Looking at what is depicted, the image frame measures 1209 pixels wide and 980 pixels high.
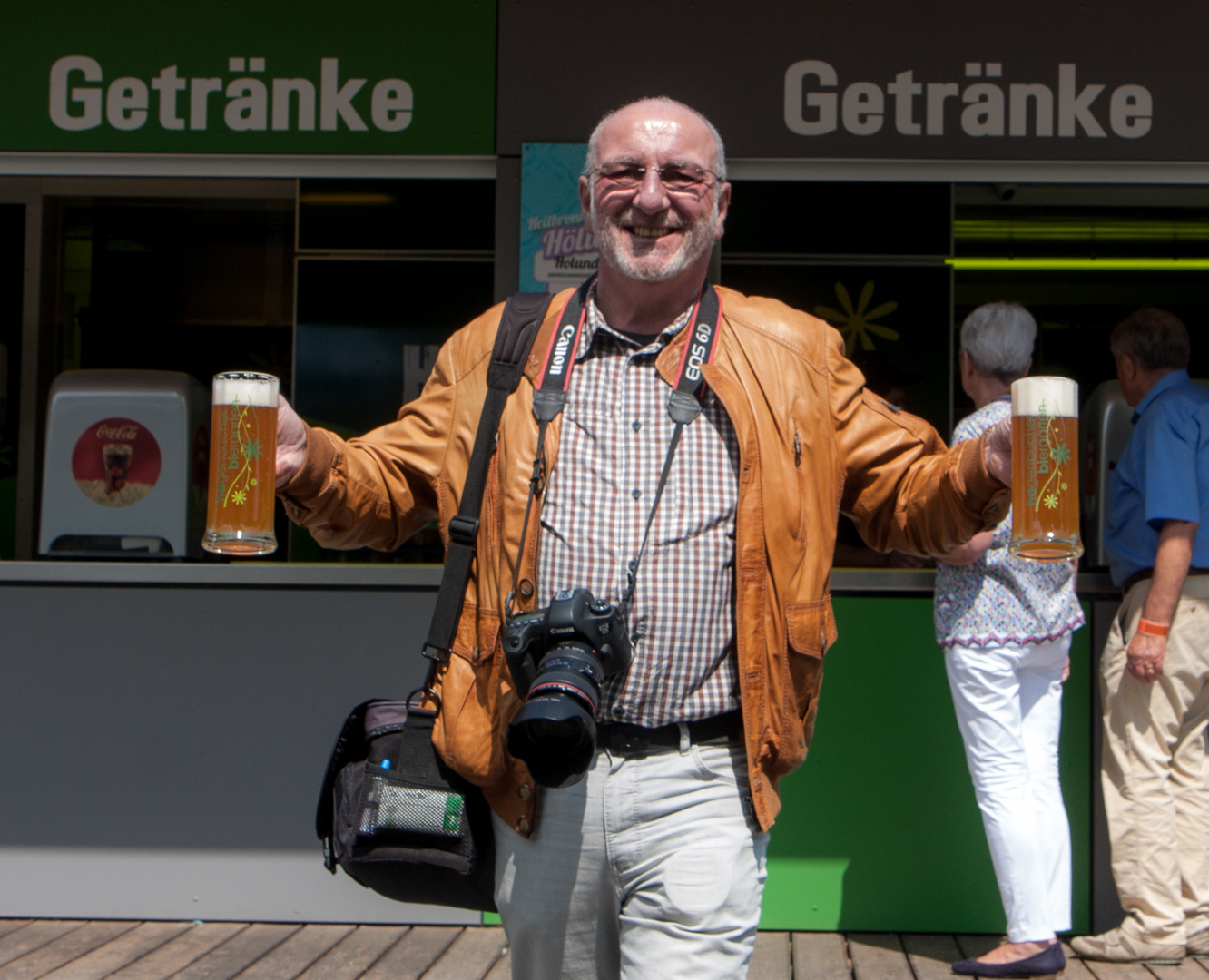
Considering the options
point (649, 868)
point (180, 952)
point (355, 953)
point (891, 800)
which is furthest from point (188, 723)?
point (649, 868)

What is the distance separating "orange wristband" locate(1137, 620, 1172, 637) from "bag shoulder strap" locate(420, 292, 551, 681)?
2399mm

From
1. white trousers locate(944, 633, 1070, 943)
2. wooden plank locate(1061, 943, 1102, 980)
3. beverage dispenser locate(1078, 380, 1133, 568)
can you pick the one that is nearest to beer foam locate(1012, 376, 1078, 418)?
white trousers locate(944, 633, 1070, 943)

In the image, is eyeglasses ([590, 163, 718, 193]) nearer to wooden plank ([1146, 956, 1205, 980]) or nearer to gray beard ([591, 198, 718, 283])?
gray beard ([591, 198, 718, 283])

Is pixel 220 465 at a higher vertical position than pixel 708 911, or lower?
higher

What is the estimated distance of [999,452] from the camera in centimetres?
192

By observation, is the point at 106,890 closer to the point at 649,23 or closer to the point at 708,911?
the point at 708,911

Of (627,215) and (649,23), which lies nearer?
(627,215)

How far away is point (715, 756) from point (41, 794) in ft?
10.2

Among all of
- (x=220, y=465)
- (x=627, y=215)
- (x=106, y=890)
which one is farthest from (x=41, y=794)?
(x=627, y=215)

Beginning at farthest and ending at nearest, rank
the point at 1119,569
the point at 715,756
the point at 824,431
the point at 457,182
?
the point at 457,182 < the point at 1119,569 < the point at 824,431 < the point at 715,756

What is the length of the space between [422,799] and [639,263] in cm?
94

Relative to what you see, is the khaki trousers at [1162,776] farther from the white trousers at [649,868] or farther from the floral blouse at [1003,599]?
the white trousers at [649,868]

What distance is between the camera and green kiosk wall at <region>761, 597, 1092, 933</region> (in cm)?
415

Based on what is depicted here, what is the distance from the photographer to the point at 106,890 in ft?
13.9
